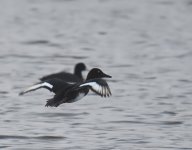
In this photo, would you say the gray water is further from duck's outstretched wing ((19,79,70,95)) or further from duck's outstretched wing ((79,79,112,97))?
A: duck's outstretched wing ((79,79,112,97))

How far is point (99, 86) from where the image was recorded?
12156 millimetres

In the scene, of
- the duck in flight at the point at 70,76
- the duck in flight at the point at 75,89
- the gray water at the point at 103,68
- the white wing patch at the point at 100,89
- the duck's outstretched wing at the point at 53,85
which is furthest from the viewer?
the duck in flight at the point at 70,76

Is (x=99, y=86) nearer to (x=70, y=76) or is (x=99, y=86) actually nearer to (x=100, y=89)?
(x=100, y=89)

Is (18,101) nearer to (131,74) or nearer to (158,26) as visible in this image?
(131,74)

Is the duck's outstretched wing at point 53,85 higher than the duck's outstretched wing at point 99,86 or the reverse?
the reverse

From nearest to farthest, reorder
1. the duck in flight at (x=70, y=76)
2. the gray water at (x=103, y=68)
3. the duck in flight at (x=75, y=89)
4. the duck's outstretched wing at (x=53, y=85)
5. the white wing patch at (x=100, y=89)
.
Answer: the white wing patch at (x=100, y=89) → the duck in flight at (x=75, y=89) → the gray water at (x=103, y=68) → the duck's outstretched wing at (x=53, y=85) → the duck in flight at (x=70, y=76)

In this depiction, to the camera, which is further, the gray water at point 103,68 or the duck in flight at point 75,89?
the gray water at point 103,68

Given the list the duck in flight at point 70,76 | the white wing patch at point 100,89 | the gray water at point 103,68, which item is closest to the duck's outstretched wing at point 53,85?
the gray water at point 103,68

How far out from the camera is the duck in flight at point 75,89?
12.1m

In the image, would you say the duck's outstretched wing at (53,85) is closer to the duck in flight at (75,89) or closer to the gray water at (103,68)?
the duck in flight at (75,89)

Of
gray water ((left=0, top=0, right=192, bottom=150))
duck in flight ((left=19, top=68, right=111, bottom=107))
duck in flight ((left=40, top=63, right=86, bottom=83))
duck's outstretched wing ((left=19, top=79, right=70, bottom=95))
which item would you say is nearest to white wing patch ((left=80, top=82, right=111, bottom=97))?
duck in flight ((left=19, top=68, right=111, bottom=107))

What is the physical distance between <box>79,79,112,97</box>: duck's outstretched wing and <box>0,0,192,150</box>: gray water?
2.36ft

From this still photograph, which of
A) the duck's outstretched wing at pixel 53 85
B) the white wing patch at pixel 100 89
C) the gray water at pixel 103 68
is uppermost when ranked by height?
the white wing patch at pixel 100 89

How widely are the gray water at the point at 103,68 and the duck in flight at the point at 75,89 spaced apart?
0.49 metres
